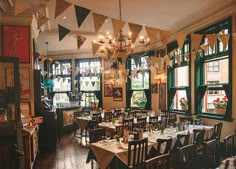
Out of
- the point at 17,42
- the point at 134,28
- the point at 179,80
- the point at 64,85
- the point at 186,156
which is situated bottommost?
the point at 186,156

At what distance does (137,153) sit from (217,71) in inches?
151

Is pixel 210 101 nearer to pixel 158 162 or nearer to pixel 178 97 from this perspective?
pixel 178 97

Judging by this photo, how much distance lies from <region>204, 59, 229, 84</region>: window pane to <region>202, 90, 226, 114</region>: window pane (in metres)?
0.36

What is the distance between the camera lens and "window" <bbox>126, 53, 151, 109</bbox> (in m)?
9.81

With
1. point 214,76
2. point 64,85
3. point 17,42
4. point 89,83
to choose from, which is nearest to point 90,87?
point 89,83

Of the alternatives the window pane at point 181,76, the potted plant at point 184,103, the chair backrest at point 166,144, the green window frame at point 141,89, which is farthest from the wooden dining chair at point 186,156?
the green window frame at point 141,89

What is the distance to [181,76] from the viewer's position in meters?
7.91

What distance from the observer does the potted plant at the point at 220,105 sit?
5.79 metres

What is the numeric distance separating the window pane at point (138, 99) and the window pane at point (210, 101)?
3647mm

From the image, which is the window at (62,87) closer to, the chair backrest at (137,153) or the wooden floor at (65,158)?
the wooden floor at (65,158)

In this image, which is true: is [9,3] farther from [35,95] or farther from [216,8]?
[216,8]

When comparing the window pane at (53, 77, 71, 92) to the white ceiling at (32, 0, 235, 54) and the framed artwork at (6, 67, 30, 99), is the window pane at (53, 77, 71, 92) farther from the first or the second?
the framed artwork at (6, 67, 30, 99)

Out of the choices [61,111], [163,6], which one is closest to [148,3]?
[163,6]

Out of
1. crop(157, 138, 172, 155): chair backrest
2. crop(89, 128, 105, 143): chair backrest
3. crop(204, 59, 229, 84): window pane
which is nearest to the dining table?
crop(89, 128, 105, 143): chair backrest
